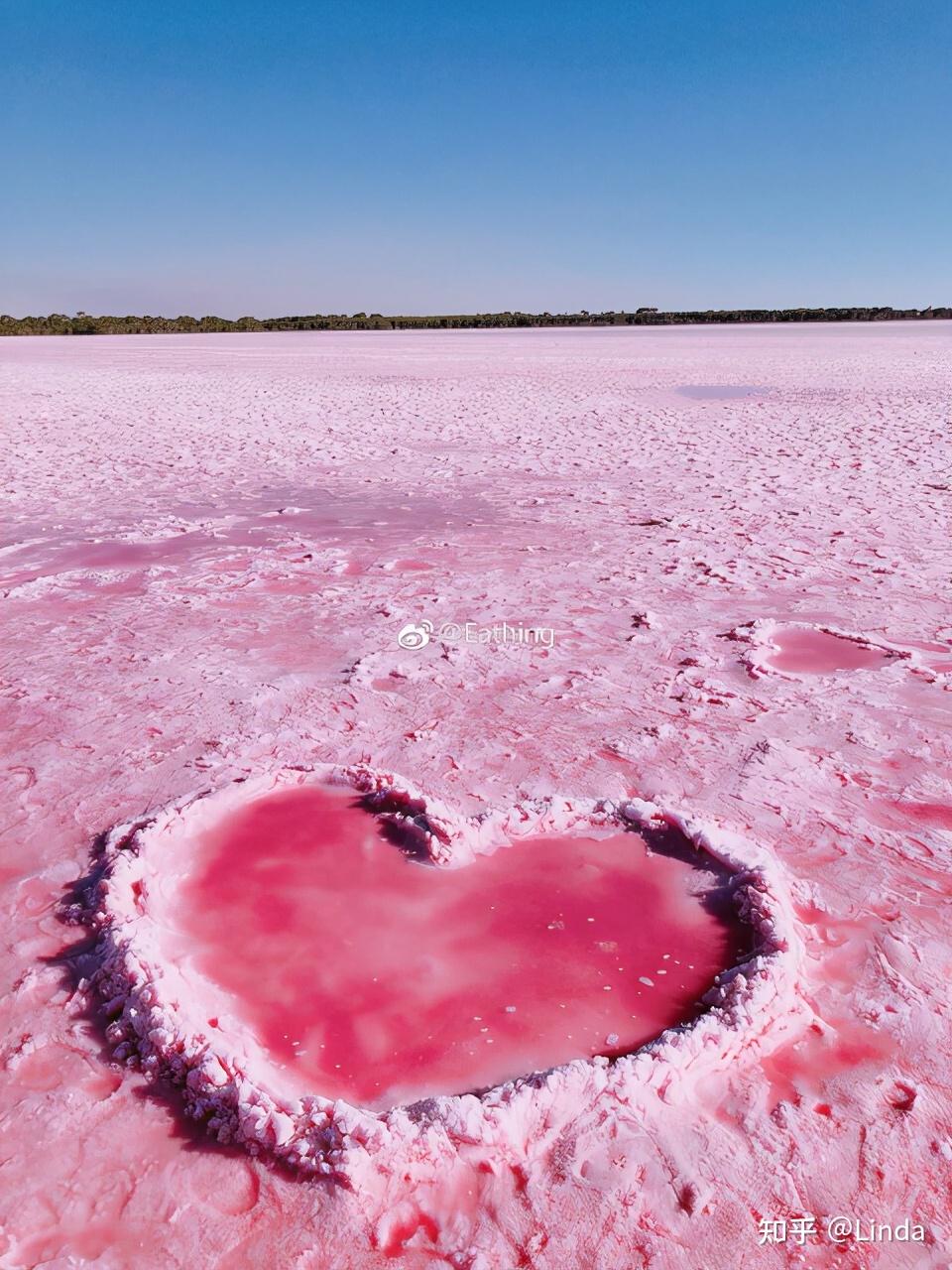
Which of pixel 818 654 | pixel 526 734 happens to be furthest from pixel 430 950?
pixel 818 654

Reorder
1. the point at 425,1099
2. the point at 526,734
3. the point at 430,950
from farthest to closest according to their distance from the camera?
1. the point at 526,734
2. the point at 430,950
3. the point at 425,1099

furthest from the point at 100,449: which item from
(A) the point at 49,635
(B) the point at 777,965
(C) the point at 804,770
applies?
(B) the point at 777,965

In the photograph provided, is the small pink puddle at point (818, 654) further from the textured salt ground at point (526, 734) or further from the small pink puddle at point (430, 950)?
the small pink puddle at point (430, 950)

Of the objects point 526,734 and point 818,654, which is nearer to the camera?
point 526,734

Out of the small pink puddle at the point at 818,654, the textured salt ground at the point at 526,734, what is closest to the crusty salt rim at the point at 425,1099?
the textured salt ground at the point at 526,734

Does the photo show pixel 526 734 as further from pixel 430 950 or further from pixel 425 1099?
pixel 425 1099
